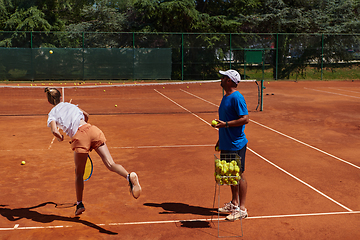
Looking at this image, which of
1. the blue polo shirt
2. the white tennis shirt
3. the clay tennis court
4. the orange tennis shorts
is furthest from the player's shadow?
the blue polo shirt

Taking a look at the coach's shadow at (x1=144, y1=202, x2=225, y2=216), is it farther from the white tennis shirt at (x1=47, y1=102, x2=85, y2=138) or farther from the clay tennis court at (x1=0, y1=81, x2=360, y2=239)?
the white tennis shirt at (x1=47, y1=102, x2=85, y2=138)

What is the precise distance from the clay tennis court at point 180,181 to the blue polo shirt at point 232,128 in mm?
1030

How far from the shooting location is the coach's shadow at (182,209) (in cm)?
553

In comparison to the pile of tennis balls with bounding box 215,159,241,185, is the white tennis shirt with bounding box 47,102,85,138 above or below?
above

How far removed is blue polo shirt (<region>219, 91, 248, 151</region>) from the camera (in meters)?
5.03

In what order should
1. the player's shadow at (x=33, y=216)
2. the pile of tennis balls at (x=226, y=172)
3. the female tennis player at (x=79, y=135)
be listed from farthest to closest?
the player's shadow at (x=33, y=216) → the female tennis player at (x=79, y=135) → the pile of tennis balls at (x=226, y=172)

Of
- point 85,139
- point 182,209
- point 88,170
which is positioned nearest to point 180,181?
point 182,209

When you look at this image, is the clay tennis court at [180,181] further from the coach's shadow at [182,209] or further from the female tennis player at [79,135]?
the female tennis player at [79,135]

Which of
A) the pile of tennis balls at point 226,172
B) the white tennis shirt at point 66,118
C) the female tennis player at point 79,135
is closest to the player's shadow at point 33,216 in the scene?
the female tennis player at point 79,135

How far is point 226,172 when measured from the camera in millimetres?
4750

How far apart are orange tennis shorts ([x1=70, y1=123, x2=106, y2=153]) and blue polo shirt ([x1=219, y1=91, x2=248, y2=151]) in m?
1.60

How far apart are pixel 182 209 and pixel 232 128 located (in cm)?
144

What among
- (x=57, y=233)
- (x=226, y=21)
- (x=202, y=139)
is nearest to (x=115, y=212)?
(x=57, y=233)

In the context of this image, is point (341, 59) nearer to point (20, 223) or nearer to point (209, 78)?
point (209, 78)
